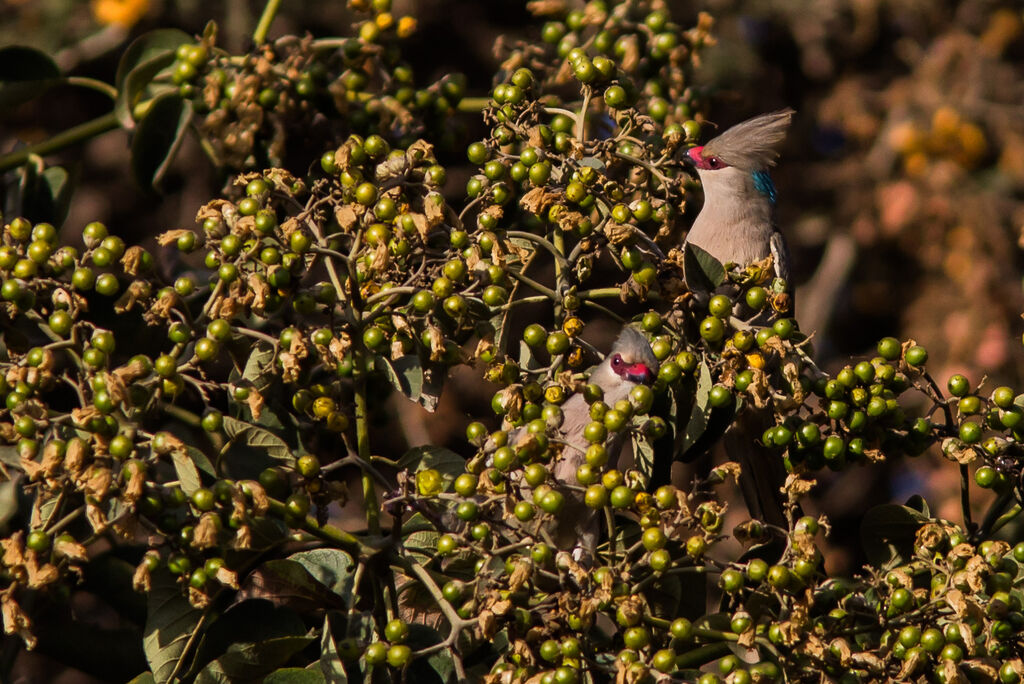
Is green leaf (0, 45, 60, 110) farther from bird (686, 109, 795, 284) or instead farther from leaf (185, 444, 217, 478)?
bird (686, 109, 795, 284)

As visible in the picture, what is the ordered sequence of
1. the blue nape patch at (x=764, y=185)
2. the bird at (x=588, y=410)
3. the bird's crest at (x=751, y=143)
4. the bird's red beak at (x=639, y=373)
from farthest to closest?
the blue nape patch at (x=764, y=185)
the bird's crest at (x=751, y=143)
the bird's red beak at (x=639, y=373)
the bird at (x=588, y=410)

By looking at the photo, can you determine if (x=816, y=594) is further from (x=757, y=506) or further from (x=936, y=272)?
(x=936, y=272)

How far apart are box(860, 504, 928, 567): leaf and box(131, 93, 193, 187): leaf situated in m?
1.83

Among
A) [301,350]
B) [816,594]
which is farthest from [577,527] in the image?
[301,350]

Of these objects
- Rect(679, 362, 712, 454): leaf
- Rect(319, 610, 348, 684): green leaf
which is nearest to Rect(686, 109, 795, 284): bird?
Rect(679, 362, 712, 454): leaf

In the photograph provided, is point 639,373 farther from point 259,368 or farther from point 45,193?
point 45,193

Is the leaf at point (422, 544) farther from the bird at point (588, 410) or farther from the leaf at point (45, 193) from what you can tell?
the leaf at point (45, 193)

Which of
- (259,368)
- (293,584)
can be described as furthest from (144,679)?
(259,368)

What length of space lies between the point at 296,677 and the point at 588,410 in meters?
1.04

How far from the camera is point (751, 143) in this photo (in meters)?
3.45

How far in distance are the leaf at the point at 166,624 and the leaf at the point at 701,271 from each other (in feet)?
3.69

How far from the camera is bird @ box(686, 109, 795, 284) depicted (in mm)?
3461

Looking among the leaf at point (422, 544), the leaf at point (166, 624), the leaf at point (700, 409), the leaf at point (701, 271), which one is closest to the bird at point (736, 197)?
the leaf at point (701, 271)

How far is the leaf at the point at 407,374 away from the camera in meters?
2.08
